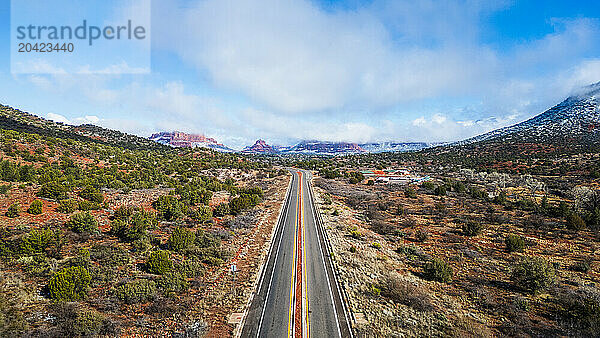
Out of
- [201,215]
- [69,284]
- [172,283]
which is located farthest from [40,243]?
[201,215]

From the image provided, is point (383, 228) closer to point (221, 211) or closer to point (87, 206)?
Answer: point (221, 211)

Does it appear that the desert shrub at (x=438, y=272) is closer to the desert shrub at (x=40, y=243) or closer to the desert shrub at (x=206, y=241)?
the desert shrub at (x=206, y=241)

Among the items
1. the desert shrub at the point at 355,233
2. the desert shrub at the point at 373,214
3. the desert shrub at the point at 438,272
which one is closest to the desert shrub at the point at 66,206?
the desert shrub at the point at 355,233

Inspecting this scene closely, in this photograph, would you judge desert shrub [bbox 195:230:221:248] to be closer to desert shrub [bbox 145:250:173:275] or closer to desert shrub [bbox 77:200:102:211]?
desert shrub [bbox 145:250:173:275]

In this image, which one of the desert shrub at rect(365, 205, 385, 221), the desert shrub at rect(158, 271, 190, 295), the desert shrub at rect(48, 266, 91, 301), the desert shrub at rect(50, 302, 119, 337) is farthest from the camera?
the desert shrub at rect(365, 205, 385, 221)

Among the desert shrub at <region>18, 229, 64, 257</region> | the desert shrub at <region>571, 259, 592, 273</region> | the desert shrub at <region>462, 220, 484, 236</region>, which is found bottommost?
the desert shrub at <region>571, 259, 592, 273</region>

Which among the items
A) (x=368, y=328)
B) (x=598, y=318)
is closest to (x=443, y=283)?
(x=598, y=318)

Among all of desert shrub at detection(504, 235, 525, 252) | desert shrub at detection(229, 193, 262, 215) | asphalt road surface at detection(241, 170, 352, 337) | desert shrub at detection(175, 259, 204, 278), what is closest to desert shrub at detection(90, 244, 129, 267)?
desert shrub at detection(175, 259, 204, 278)
